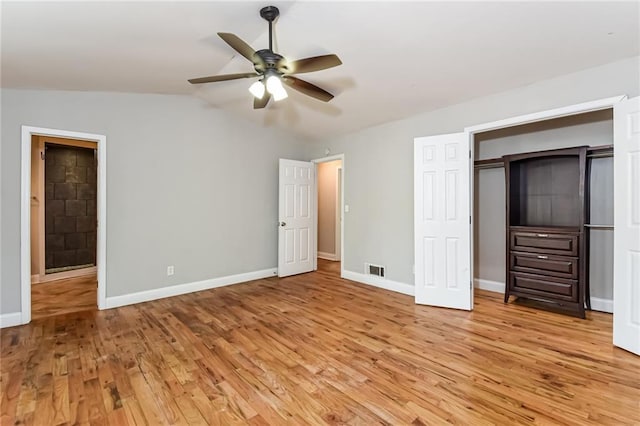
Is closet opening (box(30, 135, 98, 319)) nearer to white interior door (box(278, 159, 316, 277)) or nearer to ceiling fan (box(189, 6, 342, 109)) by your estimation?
white interior door (box(278, 159, 316, 277))

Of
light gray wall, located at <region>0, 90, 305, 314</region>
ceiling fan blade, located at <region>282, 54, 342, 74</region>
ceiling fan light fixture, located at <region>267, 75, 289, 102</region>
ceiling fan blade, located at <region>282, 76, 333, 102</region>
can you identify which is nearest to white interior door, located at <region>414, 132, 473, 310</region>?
ceiling fan blade, located at <region>282, 76, 333, 102</region>

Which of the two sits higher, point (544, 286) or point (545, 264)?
point (545, 264)

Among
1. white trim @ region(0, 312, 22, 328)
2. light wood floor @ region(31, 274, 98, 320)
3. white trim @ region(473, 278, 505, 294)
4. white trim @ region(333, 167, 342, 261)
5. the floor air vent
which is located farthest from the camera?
white trim @ region(333, 167, 342, 261)

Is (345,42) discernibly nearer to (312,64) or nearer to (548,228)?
(312,64)

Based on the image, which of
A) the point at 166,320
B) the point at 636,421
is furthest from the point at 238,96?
the point at 636,421

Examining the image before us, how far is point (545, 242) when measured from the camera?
3.53m

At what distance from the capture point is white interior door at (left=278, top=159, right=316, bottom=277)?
5.29m

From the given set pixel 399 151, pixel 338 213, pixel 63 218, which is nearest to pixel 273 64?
pixel 399 151

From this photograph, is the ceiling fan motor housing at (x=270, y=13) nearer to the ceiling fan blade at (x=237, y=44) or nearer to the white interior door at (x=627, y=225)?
the ceiling fan blade at (x=237, y=44)

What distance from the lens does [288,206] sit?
5363 millimetres

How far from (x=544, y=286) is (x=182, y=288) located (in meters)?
4.66

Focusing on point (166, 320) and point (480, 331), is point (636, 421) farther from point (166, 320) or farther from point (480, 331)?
point (166, 320)

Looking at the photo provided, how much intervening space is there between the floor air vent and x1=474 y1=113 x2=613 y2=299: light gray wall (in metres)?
1.36

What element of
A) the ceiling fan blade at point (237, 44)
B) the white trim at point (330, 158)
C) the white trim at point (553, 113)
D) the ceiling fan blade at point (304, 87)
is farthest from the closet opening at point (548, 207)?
the ceiling fan blade at point (237, 44)
